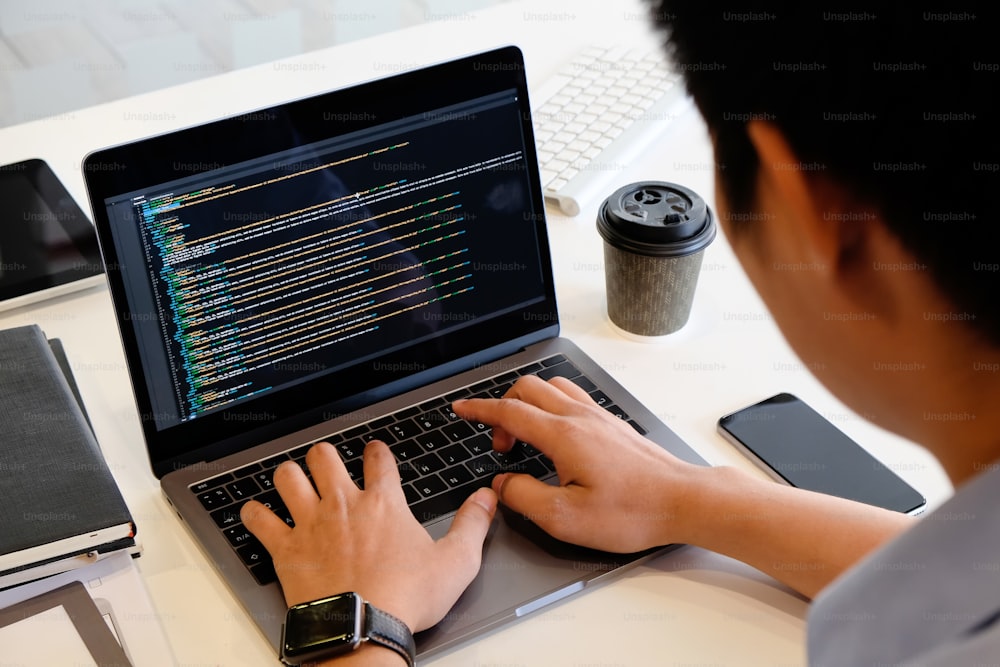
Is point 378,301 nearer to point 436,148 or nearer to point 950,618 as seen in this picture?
point 436,148

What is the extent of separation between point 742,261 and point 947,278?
0.11 metres

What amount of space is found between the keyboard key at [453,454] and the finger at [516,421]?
0.03m

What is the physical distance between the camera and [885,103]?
0.43 m

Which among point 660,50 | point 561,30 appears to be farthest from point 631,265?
point 561,30

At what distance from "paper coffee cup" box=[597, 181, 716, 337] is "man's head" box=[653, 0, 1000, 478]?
56 centimetres

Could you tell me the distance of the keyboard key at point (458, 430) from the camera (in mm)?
990

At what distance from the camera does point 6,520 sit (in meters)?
0.83

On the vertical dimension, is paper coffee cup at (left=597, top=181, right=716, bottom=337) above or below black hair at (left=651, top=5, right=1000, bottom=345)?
below

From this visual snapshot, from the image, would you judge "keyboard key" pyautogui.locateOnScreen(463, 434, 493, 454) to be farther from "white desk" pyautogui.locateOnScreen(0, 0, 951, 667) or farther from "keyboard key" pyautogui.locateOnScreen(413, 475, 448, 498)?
"white desk" pyautogui.locateOnScreen(0, 0, 951, 667)

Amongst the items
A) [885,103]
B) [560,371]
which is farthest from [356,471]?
[885,103]

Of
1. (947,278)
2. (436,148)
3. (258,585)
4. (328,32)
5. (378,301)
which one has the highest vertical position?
(947,278)

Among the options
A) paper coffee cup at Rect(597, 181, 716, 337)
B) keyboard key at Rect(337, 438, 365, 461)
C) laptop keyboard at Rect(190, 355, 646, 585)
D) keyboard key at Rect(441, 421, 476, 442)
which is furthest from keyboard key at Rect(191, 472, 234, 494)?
paper coffee cup at Rect(597, 181, 716, 337)

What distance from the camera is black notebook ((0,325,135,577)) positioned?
0.83m

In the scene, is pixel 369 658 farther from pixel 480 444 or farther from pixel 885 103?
pixel 885 103
